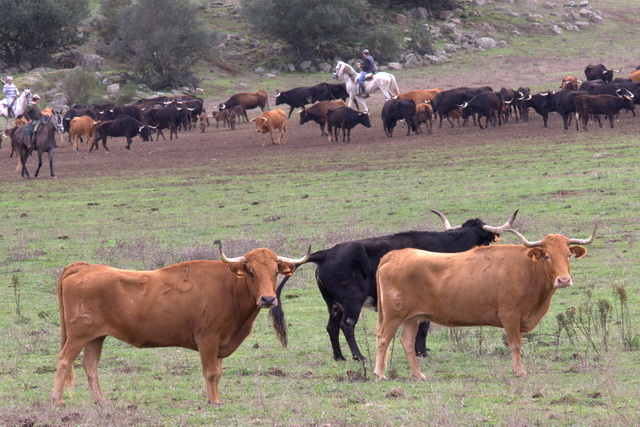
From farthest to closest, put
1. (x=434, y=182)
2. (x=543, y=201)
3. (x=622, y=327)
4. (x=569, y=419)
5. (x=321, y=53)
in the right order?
(x=321, y=53) → (x=434, y=182) → (x=543, y=201) → (x=622, y=327) → (x=569, y=419)

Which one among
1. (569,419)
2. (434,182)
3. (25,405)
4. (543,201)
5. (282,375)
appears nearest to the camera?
(569,419)

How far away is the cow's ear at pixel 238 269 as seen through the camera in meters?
7.66

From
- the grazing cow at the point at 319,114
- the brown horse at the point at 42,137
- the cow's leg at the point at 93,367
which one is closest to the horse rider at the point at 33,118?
the brown horse at the point at 42,137

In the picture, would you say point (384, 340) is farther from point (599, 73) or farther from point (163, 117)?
point (599, 73)

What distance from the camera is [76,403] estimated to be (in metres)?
7.64

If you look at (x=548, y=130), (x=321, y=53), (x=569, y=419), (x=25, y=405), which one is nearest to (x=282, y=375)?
(x=25, y=405)

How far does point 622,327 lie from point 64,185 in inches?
746

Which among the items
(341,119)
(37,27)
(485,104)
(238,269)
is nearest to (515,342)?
(238,269)

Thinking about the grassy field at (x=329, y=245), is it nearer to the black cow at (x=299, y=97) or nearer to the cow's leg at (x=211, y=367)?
the cow's leg at (x=211, y=367)

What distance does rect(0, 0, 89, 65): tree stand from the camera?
54.4m

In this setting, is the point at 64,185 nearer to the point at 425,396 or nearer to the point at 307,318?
the point at 307,318

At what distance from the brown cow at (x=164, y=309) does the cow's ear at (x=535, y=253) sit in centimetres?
215

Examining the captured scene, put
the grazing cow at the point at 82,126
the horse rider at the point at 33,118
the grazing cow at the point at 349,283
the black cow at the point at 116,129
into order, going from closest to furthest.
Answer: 1. the grazing cow at the point at 349,283
2. the horse rider at the point at 33,118
3. the black cow at the point at 116,129
4. the grazing cow at the point at 82,126

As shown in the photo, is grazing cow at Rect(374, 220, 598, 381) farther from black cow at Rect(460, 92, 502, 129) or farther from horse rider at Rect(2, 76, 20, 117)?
horse rider at Rect(2, 76, 20, 117)
